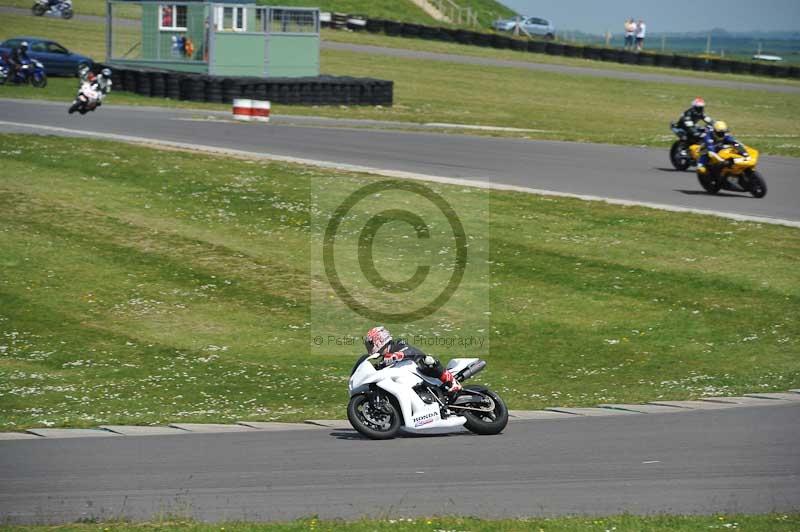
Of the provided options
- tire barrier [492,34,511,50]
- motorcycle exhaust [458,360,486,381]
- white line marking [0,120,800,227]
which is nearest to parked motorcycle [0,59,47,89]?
white line marking [0,120,800,227]

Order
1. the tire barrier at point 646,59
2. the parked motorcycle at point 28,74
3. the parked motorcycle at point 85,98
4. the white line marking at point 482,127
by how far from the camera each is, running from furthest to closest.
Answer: the tire barrier at point 646,59 < the parked motorcycle at point 28,74 < the white line marking at point 482,127 < the parked motorcycle at point 85,98

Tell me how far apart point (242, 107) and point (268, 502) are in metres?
28.5

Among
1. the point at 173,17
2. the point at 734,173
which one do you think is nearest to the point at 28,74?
the point at 173,17

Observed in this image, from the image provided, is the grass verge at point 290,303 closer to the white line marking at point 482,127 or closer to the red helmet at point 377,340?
the red helmet at point 377,340

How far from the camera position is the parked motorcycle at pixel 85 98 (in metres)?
34.4

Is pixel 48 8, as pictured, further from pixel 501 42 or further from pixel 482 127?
pixel 482 127

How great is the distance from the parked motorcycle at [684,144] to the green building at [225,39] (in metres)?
21.0

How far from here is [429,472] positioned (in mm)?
9469

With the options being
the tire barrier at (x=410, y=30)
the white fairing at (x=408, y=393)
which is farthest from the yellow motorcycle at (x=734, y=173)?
the tire barrier at (x=410, y=30)

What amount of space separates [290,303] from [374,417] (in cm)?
668

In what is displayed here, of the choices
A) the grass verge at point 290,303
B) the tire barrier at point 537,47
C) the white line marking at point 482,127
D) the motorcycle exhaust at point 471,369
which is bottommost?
the grass verge at point 290,303

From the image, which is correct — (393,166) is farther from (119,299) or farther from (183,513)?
(183,513)

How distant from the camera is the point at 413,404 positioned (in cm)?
1091

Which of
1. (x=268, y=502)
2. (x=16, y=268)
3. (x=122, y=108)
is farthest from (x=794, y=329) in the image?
(x=122, y=108)
